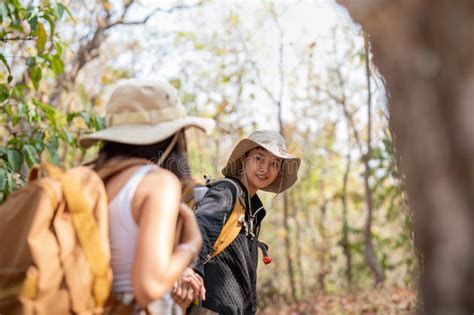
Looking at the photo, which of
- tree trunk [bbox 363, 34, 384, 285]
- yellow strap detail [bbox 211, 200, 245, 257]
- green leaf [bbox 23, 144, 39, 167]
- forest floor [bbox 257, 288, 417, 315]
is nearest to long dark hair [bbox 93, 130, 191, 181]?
yellow strap detail [bbox 211, 200, 245, 257]

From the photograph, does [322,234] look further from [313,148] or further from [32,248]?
[32,248]

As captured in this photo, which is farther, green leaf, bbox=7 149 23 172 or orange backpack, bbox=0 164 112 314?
green leaf, bbox=7 149 23 172

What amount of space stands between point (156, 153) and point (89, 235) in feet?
1.48

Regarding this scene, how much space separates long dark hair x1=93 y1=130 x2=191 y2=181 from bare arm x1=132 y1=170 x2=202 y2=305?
0.18 meters

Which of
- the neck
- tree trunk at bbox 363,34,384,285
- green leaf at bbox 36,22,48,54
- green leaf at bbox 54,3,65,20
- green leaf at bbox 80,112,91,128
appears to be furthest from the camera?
tree trunk at bbox 363,34,384,285

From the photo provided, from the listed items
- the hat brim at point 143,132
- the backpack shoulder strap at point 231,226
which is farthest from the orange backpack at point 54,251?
the backpack shoulder strap at point 231,226

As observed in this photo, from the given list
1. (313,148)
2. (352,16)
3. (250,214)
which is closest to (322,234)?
(313,148)

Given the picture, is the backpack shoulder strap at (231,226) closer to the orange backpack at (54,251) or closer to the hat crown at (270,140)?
the hat crown at (270,140)

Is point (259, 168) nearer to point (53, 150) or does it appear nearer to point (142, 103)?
point (142, 103)

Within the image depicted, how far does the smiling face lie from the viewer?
427 centimetres

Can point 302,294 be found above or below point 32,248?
below

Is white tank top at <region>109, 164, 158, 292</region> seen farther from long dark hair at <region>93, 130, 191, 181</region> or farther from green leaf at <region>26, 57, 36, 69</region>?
green leaf at <region>26, 57, 36, 69</region>

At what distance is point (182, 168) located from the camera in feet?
8.61

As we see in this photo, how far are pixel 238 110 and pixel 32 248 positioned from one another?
41.3 feet
